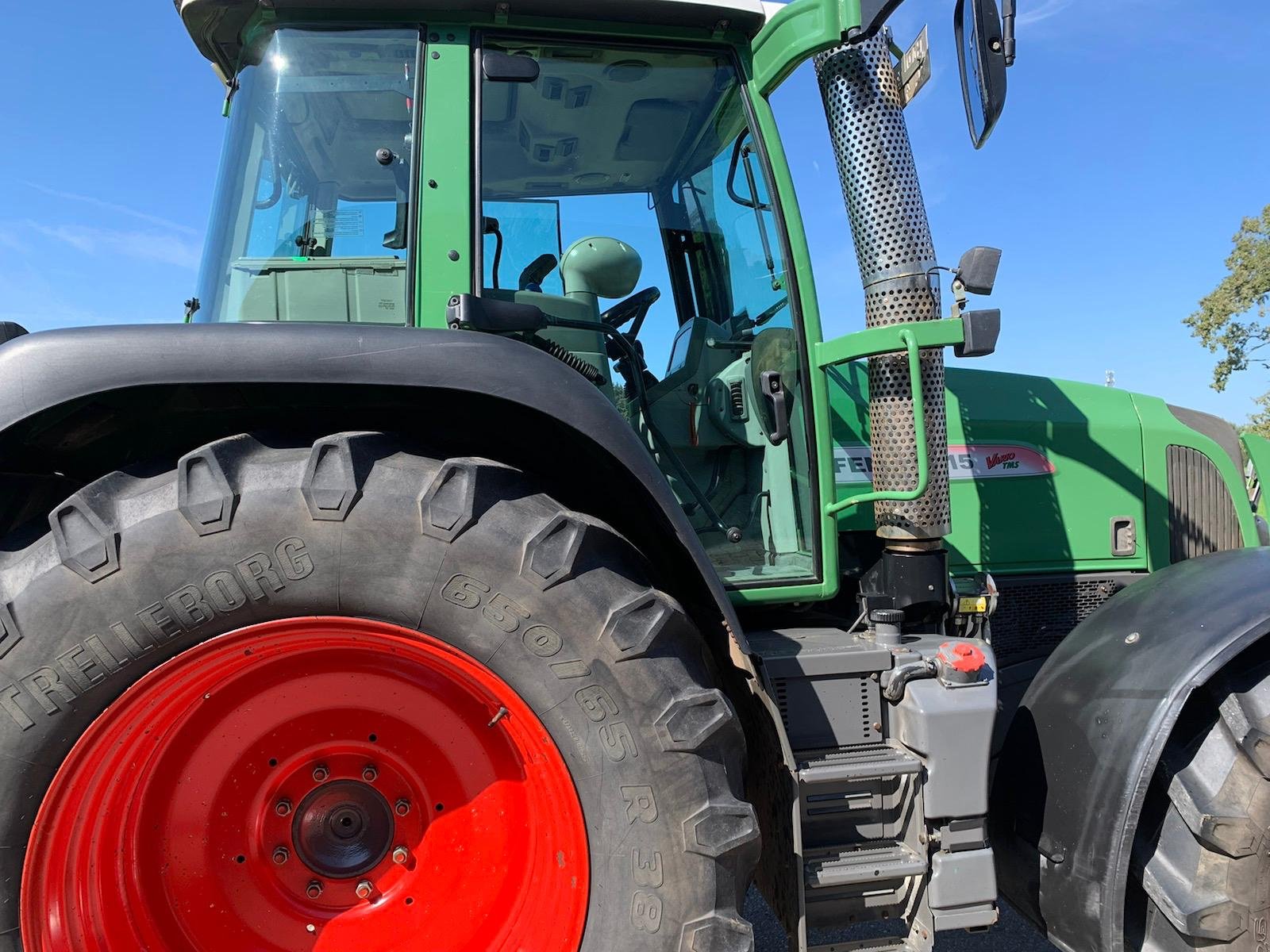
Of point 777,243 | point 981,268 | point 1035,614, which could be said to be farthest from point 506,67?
point 1035,614

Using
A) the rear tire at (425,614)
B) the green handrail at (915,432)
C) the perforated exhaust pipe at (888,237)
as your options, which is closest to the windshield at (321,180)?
the rear tire at (425,614)

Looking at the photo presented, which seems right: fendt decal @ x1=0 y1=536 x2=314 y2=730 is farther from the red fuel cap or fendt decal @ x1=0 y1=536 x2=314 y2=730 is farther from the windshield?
the red fuel cap

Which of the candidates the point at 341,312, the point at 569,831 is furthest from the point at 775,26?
the point at 569,831

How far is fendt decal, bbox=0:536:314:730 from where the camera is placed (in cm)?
139

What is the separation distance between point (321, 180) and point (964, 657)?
199cm

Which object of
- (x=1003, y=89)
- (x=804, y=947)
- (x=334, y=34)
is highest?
(x=334, y=34)

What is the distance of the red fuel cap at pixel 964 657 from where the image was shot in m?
1.83

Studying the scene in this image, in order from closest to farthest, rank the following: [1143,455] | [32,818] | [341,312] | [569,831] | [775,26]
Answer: [32,818] → [569,831] → [341,312] → [775,26] → [1143,455]

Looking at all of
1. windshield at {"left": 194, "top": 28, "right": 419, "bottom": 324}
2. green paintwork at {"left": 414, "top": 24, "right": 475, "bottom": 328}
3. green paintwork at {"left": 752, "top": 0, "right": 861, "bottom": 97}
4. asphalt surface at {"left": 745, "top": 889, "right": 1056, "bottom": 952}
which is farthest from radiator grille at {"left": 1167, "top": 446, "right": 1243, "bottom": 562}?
windshield at {"left": 194, "top": 28, "right": 419, "bottom": 324}

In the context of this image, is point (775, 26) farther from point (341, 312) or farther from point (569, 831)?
point (569, 831)

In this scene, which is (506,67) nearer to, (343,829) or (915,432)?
(915,432)

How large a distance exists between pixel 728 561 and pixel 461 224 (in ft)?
3.58

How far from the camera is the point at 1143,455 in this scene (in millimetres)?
2803

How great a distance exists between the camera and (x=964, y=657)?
1.85 meters
